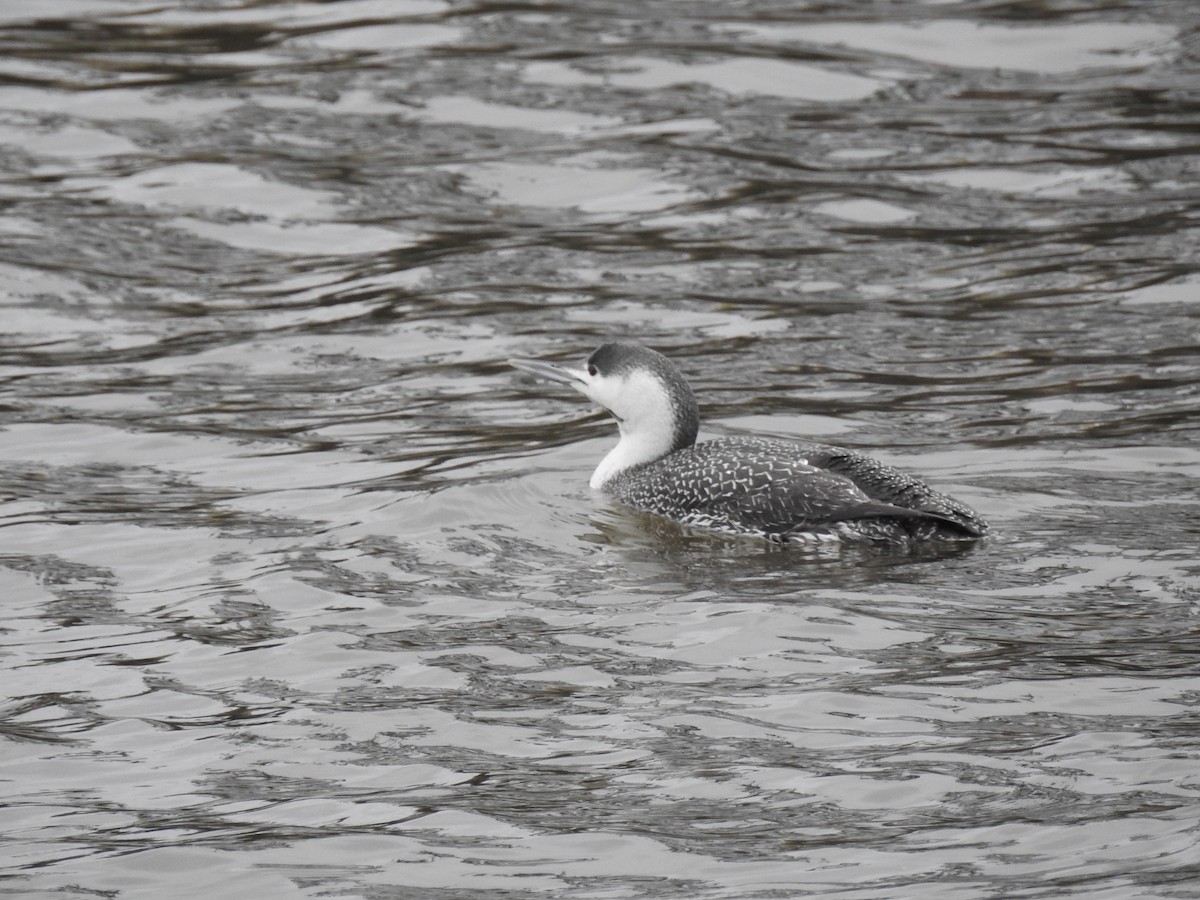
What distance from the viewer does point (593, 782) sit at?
18.9ft

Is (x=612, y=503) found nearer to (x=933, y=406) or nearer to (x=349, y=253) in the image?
(x=933, y=406)

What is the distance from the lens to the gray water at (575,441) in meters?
5.56

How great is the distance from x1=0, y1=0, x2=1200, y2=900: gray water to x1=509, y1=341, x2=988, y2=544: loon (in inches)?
6.6

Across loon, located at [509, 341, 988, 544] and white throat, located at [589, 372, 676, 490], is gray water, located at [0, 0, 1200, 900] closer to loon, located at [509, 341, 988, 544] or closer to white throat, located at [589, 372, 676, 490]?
loon, located at [509, 341, 988, 544]

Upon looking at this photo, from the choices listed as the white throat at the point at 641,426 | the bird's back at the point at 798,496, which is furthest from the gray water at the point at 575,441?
the white throat at the point at 641,426

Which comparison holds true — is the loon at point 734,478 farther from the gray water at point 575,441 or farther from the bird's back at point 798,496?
the gray water at point 575,441

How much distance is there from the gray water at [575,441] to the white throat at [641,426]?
0.27 metres

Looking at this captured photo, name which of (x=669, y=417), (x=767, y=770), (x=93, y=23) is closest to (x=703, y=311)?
(x=669, y=417)

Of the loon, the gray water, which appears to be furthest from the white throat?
the gray water

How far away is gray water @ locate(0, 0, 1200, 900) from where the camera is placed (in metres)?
5.56

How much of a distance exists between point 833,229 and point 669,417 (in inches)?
154

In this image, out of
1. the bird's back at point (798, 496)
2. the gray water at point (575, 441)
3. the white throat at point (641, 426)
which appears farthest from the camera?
the white throat at point (641, 426)

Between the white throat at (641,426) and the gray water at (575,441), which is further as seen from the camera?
the white throat at (641,426)

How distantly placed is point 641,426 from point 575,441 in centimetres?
98
